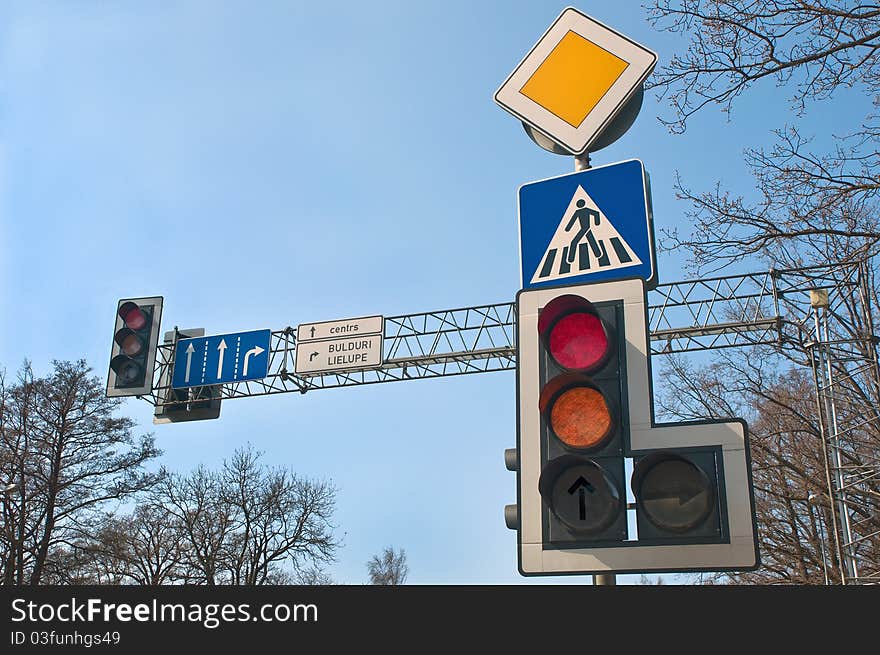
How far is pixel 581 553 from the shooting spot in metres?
3.00

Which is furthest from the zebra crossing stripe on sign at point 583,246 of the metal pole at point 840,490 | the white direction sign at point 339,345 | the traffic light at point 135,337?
the white direction sign at point 339,345

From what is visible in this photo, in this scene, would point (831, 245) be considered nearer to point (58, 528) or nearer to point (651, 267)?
point (651, 267)

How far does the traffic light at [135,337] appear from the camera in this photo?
17375 mm

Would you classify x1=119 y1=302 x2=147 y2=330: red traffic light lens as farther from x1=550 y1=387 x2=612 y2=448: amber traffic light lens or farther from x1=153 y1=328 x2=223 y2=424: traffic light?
x1=550 y1=387 x2=612 y2=448: amber traffic light lens

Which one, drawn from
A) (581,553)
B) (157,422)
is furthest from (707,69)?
(157,422)

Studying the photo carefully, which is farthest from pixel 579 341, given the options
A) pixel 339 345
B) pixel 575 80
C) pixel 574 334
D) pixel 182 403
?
pixel 182 403

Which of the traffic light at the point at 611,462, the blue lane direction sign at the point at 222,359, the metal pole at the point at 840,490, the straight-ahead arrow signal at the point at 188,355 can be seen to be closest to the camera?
the traffic light at the point at 611,462

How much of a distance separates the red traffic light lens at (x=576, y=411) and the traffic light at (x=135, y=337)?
50.4 feet

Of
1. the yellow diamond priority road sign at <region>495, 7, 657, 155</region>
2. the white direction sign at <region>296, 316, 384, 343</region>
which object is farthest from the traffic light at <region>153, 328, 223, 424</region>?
the yellow diamond priority road sign at <region>495, 7, 657, 155</region>

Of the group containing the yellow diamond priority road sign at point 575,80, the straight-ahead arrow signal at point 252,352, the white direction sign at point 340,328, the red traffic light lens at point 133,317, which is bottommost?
the yellow diamond priority road sign at point 575,80

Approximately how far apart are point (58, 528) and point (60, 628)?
1080 inches

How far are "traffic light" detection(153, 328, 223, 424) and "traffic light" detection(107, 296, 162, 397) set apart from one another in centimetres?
276

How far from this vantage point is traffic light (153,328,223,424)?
2045 centimetres

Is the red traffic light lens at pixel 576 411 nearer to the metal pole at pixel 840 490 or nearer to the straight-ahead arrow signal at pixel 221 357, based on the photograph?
the metal pole at pixel 840 490
